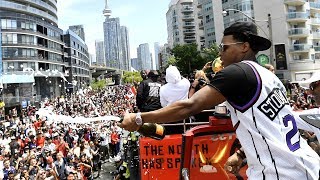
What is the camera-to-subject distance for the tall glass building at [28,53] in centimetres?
6356

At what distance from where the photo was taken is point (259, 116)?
2.19m

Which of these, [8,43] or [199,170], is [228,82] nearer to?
[199,170]

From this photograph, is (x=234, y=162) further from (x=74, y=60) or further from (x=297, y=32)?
(x=74, y=60)

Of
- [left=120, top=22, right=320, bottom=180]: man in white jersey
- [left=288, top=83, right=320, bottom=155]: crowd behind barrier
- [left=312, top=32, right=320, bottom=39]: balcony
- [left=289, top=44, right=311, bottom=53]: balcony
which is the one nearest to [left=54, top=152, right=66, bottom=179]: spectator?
[left=288, top=83, right=320, bottom=155]: crowd behind barrier

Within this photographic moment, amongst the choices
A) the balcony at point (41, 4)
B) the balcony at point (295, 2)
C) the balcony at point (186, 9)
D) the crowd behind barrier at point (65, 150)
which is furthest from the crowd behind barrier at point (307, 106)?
the balcony at point (186, 9)

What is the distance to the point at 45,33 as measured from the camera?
81.4 meters

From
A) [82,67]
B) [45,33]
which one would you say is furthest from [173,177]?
[82,67]

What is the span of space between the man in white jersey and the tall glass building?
58.4 m

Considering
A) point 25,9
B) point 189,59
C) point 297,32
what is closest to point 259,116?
point 297,32

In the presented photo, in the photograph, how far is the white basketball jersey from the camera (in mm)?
2195

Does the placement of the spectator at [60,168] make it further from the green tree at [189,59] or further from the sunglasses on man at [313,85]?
the green tree at [189,59]

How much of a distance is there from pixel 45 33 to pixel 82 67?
1672 inches

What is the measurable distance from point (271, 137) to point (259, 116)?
14cm

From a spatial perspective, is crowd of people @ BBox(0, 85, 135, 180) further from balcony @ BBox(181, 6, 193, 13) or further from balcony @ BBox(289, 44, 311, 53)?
balcony @ BBox(181, 6, 193, 13)
